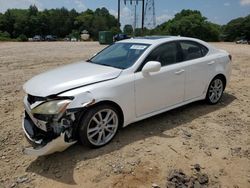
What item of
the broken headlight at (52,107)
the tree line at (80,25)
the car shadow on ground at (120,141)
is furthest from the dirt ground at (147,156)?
the tree line at (80,25)

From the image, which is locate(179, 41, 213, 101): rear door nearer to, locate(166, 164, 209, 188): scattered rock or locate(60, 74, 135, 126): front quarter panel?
locate(60, 74, 135, 126): front quarter panel

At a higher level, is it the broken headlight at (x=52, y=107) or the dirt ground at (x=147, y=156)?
the broken headlight at (x=52, y=107)

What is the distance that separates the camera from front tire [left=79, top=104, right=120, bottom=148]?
12.4 ft

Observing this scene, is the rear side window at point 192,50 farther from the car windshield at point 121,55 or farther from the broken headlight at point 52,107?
the broken headlight at point 52,107

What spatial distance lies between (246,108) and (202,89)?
3.51 ft

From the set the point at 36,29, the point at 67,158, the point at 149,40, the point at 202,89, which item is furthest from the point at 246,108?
the point at 36,29

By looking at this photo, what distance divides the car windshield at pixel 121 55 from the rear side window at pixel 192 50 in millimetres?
869

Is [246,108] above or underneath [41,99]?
underneath

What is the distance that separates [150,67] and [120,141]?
1219 millimetres

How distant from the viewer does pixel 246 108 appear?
227 inches

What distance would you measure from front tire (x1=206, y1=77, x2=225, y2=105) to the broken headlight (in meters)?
3.26

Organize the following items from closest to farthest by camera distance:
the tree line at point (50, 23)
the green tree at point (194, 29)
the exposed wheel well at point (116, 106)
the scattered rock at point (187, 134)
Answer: the exposed wheel well at point (116, 106)
the scattered rock at point (187, 134)
the green tree at point (194, 29)
the tree line at point (50, 23)

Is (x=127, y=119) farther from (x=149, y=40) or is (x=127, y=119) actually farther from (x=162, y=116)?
(x=149, y=40)

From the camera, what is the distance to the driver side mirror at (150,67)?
434 centimetres
